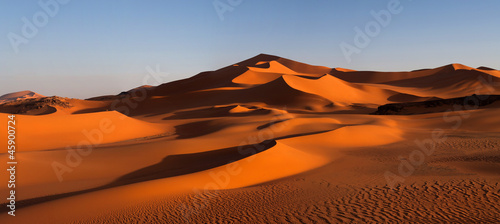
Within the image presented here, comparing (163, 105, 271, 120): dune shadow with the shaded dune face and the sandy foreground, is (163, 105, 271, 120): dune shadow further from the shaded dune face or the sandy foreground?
the sandy foreground

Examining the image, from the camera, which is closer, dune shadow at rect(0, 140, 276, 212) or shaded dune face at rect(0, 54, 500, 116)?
dune shadow at rect(0, 140, 276, 212)

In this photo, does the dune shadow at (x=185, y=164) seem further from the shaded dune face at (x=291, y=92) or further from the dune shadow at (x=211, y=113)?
the shaded dune face at (x=291, y=92)

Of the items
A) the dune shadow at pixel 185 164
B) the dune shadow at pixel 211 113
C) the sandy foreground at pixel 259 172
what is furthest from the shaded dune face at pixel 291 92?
the dune shadow at pixel 185 164

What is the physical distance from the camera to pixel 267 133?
15664 millimetres

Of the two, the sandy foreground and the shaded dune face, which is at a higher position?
the shaded dune face

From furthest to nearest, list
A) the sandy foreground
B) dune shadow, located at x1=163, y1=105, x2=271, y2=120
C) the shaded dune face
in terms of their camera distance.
Result: 1. the shaded dune face
2. dune shadow, located at x1=163, y1=105, x2=271, y2=120
3. the sandy foreground

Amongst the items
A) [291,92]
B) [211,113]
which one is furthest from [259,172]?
[291,92]

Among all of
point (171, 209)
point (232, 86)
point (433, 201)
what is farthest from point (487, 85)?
point (171, 209)

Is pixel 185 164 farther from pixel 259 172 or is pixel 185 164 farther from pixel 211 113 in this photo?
pixel 211 113

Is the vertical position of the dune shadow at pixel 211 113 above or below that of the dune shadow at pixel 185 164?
above

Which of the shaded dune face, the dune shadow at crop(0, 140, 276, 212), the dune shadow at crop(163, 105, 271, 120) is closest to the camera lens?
the dune shadow at crop(0, 140, 276, 212)

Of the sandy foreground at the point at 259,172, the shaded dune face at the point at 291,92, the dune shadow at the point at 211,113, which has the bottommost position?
the sandy foreground at the point at 259,172

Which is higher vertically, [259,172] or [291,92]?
[291,92]

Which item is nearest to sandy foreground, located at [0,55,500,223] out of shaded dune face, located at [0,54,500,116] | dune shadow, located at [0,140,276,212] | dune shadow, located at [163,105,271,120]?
dune shadow, located at [0,140,276,212]
